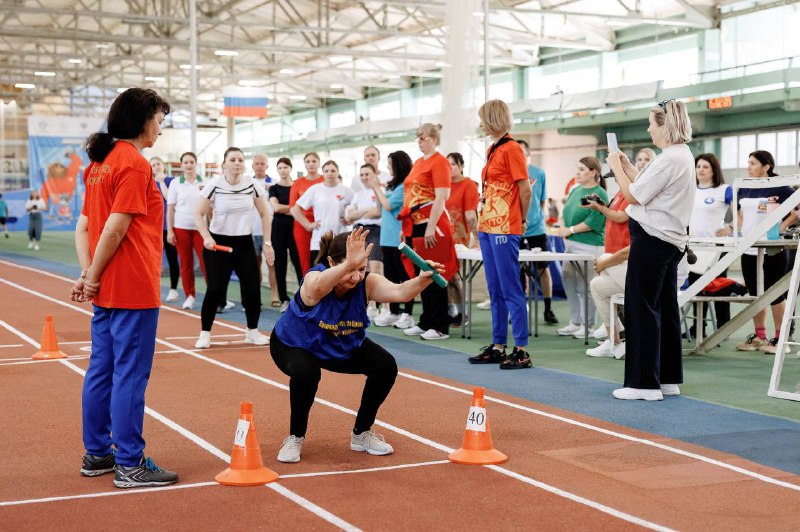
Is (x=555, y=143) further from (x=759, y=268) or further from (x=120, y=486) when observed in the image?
(x=120, y=486)

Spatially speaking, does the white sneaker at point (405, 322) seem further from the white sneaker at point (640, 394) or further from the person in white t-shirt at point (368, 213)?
the white sneaker at point (640, 394)

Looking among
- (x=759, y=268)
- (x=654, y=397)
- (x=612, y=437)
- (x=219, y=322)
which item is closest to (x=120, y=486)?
(x=612, y=437)

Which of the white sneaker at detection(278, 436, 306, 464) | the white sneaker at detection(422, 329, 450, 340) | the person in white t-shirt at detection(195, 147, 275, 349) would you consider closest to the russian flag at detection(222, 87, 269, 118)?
the white sneaker at detection(422, 329, 450, 340)

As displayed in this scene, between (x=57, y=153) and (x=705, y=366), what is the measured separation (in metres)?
25.0

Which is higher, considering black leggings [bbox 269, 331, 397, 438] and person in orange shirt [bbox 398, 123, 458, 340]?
person in orange shirt [bbox 398, 123, 458, 340]

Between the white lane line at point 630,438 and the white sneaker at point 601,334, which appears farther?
the white sneaker at point 601,334

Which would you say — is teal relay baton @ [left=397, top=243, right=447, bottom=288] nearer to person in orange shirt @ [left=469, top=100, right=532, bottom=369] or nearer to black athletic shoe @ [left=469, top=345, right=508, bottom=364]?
person in orange shirt @ [left=469, top=100, right=532, bottom=369]

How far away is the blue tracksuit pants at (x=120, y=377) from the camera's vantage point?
4.61 metres

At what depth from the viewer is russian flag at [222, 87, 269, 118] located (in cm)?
2966

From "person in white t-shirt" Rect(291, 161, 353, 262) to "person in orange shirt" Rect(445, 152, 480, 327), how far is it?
1.34 metres

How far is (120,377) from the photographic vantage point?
462 cm

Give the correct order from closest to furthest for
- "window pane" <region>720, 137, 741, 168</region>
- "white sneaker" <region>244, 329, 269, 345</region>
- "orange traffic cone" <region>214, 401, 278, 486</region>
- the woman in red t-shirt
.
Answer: "orange traffic cone" <region>214, 401, 278, 486</region> < the woman in red t-shirt < "white sneaker" <region>244, 329, 269, 345</region> < "window pane" <region>720, 137, 741, 168</region>

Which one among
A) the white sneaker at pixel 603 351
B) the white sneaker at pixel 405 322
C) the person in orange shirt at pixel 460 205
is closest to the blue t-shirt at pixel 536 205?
the person in orange shirt at pixel 460 205

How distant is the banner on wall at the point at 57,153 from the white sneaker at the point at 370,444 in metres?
Result: 25.4
